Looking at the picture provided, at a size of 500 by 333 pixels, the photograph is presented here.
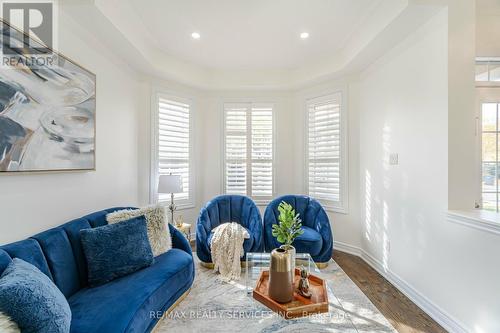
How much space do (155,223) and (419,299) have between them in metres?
2.72

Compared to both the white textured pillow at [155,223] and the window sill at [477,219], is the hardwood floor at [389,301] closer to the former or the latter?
the window sill at [477,219]

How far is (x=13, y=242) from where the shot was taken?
1688 mm

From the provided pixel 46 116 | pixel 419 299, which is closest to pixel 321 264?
pixel 419 299

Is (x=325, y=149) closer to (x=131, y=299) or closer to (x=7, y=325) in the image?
(x=131, y=299)

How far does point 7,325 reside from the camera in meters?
1.07

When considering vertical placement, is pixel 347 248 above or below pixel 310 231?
below

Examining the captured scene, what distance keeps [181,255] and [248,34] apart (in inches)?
108

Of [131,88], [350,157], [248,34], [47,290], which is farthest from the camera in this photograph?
[350,157]

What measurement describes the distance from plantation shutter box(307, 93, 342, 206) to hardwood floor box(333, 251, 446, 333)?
1009 mm

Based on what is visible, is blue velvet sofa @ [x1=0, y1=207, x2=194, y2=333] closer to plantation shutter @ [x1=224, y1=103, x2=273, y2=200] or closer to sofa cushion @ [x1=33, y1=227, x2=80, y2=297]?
sofa cushion @ [x1=33, y1=227, x2=80, y2=297]

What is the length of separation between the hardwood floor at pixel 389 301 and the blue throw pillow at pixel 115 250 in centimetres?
224

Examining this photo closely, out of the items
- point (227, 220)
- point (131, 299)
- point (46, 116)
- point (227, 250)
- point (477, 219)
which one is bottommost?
point (227, 250)

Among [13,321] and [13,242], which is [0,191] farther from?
[13,321]

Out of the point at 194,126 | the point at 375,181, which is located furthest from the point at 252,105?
the point at 375,181
